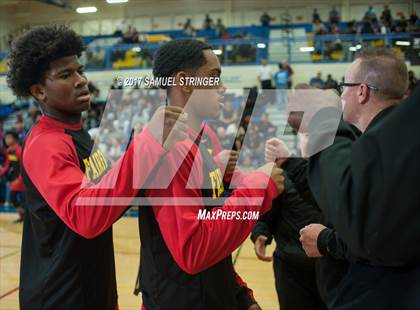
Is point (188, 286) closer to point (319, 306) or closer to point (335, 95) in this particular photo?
point (335, 95)

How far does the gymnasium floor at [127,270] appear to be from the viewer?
3.09 metres

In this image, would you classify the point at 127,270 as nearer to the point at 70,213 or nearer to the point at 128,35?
the point at 70,213

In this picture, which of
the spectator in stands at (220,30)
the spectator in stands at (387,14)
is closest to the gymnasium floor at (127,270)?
the spectator in stands at (387,14)

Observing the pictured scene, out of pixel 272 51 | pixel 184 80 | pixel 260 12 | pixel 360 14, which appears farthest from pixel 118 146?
pixel 272 51

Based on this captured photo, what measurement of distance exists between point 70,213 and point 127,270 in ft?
9.58

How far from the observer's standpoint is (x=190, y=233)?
105 centimetres

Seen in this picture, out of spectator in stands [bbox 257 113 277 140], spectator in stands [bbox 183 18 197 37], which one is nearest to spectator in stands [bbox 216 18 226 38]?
spectator in stands [bbox 183 18 197 37]

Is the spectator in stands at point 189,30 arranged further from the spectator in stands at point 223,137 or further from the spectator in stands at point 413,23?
the spectator in stands at point 413,23

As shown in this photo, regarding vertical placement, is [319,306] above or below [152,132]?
below

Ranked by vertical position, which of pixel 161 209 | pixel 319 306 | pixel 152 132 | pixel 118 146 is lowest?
pixel 319 306

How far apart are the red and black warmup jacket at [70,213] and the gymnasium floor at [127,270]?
1667mm

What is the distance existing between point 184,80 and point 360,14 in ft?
14.9

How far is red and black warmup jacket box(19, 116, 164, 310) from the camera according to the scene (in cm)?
108

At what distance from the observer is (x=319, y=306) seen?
6.49ft
